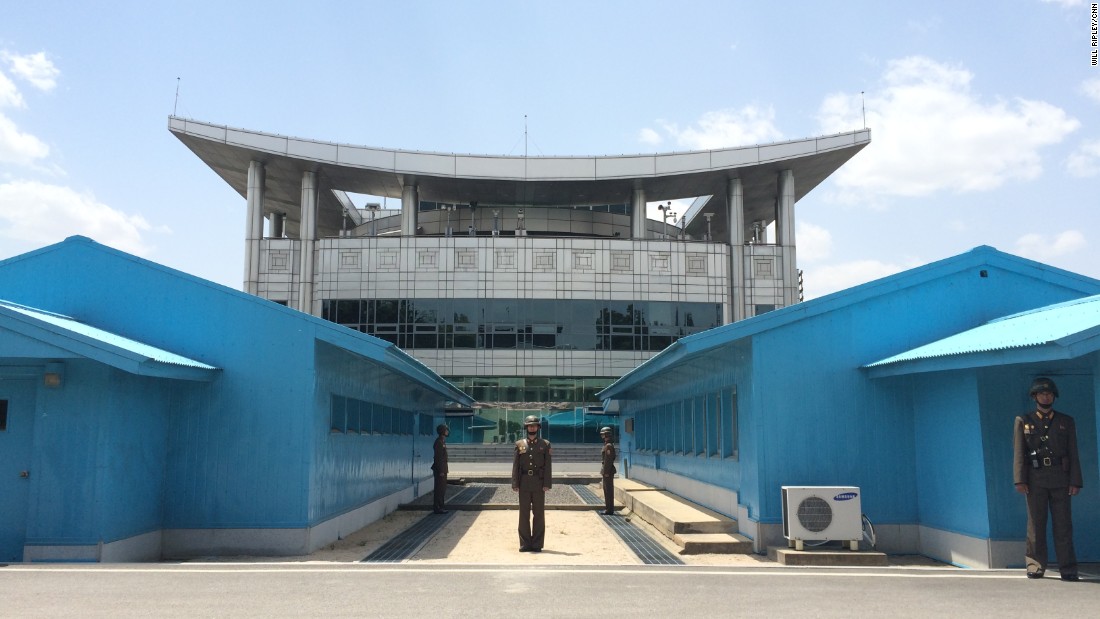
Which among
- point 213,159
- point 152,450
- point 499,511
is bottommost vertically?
point 499,511

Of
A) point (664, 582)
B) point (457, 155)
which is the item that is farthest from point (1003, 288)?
point (457, 155)

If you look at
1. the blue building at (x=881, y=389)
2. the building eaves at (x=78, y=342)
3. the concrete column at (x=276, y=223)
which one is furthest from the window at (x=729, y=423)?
the concrete column at (x=276, y=223)

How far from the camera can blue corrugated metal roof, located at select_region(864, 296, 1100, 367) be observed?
28.4 feet

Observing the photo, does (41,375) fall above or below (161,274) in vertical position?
below

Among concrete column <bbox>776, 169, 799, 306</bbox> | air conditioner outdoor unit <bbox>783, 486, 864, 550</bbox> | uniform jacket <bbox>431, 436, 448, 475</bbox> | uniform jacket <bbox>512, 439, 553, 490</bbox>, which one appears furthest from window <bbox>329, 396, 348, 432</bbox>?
concrete column <bbox>776, 169, 799, 306</bbox>

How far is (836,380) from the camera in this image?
12.0 meters

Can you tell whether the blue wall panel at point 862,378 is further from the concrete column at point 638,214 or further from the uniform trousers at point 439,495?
the concrete column at point 638,214

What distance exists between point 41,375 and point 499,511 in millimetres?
10335

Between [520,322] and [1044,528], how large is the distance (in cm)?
3030

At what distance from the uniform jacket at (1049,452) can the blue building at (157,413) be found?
803 cm

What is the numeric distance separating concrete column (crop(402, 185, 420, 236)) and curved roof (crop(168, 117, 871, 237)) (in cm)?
49

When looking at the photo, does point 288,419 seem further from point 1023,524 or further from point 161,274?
point 1023,524

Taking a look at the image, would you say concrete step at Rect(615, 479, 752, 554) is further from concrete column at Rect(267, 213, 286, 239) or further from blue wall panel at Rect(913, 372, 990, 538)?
concrete column at Rect(267, 213, 286, 239)

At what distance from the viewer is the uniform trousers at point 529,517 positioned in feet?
40.4
